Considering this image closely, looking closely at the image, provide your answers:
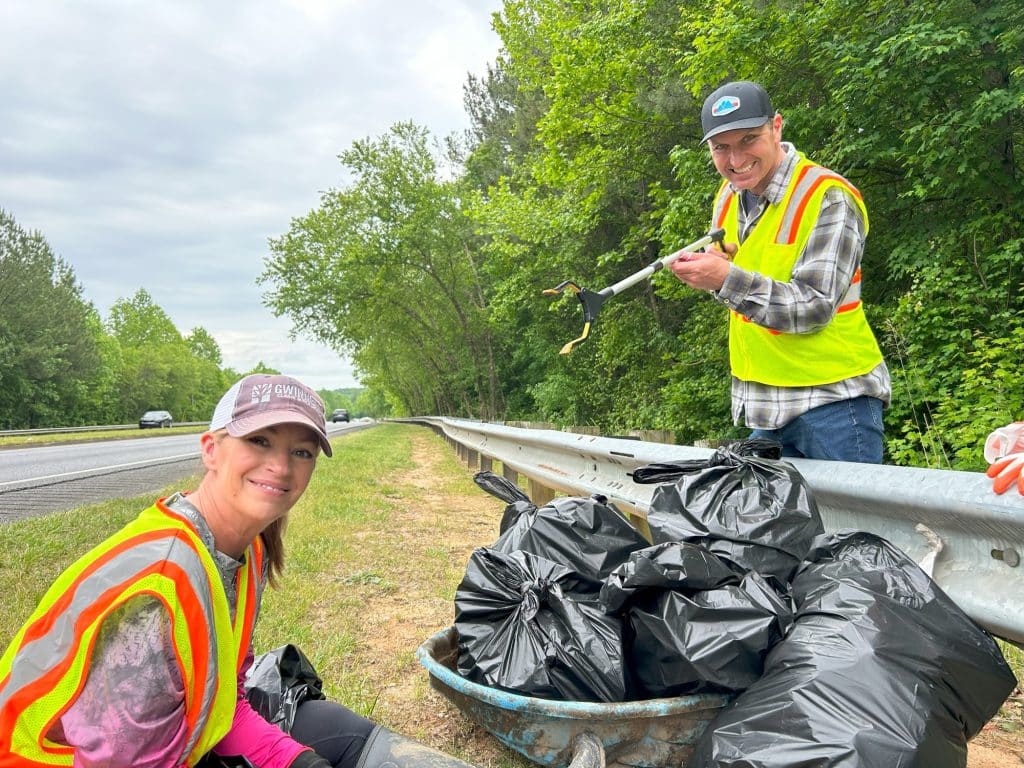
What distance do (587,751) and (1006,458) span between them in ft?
3.66

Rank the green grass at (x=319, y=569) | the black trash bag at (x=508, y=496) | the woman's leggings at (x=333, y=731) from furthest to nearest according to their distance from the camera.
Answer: the green grass at (x=319, y=569) → the black trash bag at (x=508, y=496) → the woman's leggings at (x=333, y=731)

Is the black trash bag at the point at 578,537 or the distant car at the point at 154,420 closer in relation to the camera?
the black trash bag at the point at 578,537

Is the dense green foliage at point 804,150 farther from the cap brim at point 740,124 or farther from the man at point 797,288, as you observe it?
the cap brim at point 740,124

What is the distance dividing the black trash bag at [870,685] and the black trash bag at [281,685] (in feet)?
3.90

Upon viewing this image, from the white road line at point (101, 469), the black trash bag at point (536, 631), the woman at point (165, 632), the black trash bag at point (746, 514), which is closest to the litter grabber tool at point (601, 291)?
the black trash bag at point (746, 514)

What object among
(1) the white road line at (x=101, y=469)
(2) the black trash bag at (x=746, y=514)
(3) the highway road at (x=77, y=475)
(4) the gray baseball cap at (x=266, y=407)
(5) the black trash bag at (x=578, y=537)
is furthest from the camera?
(1) the white road line at (x=101, y=469)

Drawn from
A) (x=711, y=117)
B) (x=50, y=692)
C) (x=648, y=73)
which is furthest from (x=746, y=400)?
(x=648, y=73)

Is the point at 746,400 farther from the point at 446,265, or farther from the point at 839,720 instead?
the point at 446,265

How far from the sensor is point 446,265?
1155 inches

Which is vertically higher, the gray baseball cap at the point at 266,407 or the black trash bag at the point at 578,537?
the gray baseball cap at the point at 266,407

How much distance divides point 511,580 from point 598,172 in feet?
38.8

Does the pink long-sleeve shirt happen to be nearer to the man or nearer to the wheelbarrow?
the wheelbarrow

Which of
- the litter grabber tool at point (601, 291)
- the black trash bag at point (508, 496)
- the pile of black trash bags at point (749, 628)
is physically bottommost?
the pile of black trash bags at point (749, 628)

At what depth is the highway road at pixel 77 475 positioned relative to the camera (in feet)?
23.9
